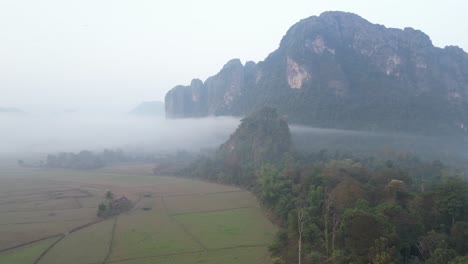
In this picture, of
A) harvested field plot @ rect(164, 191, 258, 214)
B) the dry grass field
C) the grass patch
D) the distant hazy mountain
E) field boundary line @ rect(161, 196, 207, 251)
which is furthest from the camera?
the distant hazy mountain

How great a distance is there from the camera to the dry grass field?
901 inches

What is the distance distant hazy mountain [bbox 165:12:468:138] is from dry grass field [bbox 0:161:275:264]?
36.1m

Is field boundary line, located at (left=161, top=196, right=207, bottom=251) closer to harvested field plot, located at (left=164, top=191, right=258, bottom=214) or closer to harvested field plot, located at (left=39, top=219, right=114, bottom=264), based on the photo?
harvested field plot, located at (left=164, top=191, right=258, bottom=214)

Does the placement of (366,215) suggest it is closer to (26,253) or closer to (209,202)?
(26,253)

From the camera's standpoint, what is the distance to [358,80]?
82688mm

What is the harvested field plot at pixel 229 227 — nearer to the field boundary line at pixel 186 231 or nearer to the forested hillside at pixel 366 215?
the field boundary line at pixel 186 231

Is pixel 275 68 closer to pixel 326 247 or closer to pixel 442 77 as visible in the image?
pixel 442 77

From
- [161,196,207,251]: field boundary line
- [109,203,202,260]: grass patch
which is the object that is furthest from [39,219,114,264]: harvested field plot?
[161,196,207,251]: field boundary line

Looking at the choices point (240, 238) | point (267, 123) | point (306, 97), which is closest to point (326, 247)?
point (240, 238)

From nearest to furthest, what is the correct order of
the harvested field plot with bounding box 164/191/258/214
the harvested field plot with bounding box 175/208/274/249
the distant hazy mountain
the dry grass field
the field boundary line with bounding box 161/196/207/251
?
the dry grass field < the field boundary line with bounding box 161/196/207/251 < the harvested field plot with bounding box 175/208/274/249 < the harvested field plot with bounding box 164/191/258/214 < the distant hazy mountain

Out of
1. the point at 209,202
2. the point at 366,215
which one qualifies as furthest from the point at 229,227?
the point at 366,215

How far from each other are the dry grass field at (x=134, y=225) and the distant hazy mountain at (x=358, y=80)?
118 feet

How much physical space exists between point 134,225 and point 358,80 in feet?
209

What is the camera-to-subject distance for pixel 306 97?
7950cm
